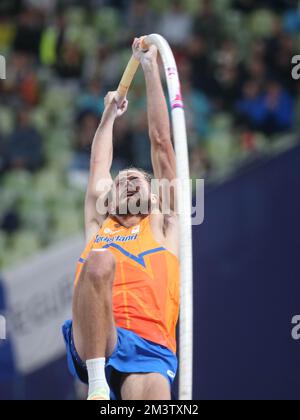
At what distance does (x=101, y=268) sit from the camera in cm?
608

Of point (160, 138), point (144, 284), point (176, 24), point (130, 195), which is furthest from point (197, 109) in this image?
point (144, 284)

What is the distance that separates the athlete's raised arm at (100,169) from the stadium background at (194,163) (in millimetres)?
1853

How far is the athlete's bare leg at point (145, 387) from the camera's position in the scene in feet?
20.8

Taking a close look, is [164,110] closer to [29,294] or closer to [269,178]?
[269,178]

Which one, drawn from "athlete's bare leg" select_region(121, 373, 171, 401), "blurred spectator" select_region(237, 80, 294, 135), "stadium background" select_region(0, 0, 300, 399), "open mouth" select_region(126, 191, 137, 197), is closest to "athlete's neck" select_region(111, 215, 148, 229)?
"open mouth" select_region(126, 191, 137, 197)

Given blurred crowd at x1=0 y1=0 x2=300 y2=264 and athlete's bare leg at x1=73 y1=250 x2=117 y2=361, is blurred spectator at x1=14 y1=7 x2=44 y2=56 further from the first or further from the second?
athlete's bare leg at x1=73 y1=250 x2=117 y2=361

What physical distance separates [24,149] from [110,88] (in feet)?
4.21

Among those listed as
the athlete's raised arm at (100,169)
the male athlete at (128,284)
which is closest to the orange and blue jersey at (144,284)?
the male athlete at (128,284)

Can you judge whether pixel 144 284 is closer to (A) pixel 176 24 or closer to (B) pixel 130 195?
(B) pixel 130 195

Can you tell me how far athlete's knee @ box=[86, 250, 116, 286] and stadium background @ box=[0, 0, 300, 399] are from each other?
2.76 m

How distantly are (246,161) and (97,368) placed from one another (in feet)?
11.2

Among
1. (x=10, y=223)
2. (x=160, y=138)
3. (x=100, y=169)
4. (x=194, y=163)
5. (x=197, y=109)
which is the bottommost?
(x=100, y=169)

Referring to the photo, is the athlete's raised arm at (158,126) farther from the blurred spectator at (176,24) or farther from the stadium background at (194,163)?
the blurred spectator at (176,24)

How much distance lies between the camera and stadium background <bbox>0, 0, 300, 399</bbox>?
873 centimetres
